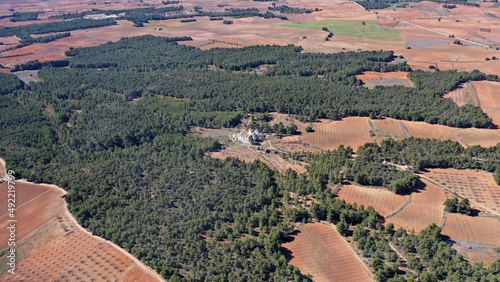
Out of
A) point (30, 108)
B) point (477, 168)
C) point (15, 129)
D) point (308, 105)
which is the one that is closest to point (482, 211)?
point (477, 168)

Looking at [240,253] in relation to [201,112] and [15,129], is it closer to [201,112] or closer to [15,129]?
[201,112]

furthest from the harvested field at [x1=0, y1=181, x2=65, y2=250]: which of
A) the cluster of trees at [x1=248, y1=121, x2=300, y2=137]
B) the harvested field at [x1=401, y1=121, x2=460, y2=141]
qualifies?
the harvested field at [x1=401, y1=121, x2=460, y2=141]

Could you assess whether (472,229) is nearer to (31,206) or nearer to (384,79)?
(31,206)

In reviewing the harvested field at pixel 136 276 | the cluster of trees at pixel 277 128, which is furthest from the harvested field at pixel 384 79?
the harvested field at pixel 136 276

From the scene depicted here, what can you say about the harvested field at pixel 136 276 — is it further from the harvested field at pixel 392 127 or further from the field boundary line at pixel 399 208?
the harvested field at pixel 392 127

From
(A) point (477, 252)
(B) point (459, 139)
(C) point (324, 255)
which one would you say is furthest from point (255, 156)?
(A) point (477, 252)

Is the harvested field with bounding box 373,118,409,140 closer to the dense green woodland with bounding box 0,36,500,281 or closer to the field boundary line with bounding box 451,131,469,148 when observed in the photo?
the dense green woodland with bounding box 0,36,500,281
